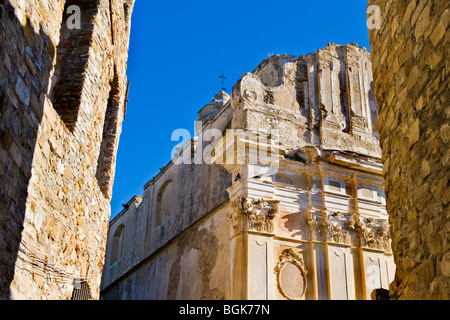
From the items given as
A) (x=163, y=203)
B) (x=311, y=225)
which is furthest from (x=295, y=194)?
(x=163, y=203)

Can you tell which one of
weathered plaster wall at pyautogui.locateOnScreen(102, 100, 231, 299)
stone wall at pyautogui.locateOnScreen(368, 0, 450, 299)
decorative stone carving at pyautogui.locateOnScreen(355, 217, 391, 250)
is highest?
weathered plaster wall at pyautogui.locateOnScreen(102, 100, 231, 299)

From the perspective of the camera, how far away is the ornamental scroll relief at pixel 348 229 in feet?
35.2

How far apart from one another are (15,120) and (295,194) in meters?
7.47

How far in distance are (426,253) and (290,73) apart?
9.20 m

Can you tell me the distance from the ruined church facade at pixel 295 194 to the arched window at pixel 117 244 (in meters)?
7.78

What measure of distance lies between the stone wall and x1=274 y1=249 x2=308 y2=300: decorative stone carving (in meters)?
5.71

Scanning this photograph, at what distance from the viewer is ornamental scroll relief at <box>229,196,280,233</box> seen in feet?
33.1

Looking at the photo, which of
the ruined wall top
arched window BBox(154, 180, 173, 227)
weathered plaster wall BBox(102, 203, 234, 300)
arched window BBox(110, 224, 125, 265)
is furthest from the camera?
arched window BBox(110, 224, 125, 265)

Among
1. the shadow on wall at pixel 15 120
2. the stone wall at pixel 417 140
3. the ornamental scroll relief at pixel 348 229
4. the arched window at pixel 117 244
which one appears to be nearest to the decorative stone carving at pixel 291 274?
the ornamental scroll relief at pixel 348 229

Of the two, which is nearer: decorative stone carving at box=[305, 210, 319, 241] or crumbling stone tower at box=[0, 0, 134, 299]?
crumbling stone tower at box=[0, 0, 134, 299]

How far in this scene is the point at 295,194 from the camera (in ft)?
35.9

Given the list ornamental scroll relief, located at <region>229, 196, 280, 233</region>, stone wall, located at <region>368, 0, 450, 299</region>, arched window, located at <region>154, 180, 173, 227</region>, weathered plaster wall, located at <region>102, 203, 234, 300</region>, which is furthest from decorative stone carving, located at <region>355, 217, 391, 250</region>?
arched window, located at <region>154, 180, 173, 227</region>

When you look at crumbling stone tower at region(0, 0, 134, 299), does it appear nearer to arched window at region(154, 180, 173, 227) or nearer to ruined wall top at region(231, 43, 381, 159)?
ruined wall top at region(231, 43, 381, 159)

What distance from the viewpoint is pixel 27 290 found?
457cm
